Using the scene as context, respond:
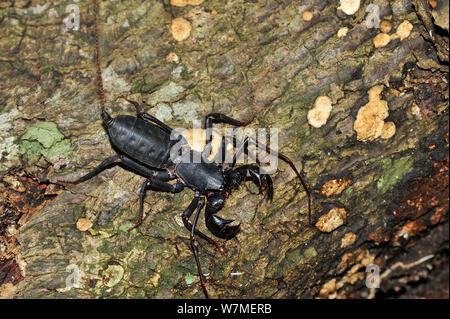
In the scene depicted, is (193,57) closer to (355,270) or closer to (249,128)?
(249,128)

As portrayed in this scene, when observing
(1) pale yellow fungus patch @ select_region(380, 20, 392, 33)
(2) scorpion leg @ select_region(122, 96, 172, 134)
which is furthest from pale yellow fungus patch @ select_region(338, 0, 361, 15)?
(2) scorpion leg @ select_region(122, 96, 172, 134)

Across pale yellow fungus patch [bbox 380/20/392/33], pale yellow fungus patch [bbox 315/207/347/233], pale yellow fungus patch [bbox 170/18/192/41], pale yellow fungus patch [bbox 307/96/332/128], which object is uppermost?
pale yellow fungus patch [bbox 380/20/392/33]

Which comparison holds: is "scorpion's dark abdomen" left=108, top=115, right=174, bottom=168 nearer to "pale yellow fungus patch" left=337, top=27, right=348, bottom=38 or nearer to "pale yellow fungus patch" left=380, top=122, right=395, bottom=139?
"pale yellow fungus patch" left=337, top=27, right=348, bottom=38

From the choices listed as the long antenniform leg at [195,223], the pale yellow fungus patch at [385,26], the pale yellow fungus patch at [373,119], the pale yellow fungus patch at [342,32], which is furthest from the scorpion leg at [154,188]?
the pale yellow fungus patch at [385,26]

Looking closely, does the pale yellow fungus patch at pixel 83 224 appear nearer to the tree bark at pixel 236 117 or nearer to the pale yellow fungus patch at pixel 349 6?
the tree bark at pixel 236 117

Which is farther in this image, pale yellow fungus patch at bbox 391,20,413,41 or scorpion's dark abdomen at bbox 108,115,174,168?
scorpion's dark abdomen at bbox 108,115,174,168

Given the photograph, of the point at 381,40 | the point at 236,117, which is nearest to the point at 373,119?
the point at 381,40

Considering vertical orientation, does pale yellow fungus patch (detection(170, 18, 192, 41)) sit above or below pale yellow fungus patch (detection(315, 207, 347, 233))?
above
